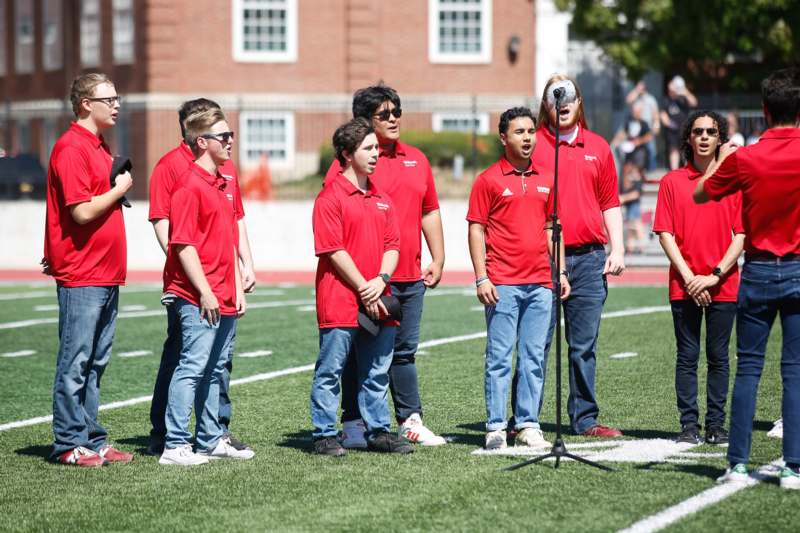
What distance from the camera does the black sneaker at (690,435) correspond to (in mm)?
8422

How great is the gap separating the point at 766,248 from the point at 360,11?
3102 cm

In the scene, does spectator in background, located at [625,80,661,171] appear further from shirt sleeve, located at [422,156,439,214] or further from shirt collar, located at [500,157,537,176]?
shirt collar, located at [500,157,537,176]

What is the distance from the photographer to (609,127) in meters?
27.6

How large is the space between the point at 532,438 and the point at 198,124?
8.56 feet

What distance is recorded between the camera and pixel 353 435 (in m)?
8.48

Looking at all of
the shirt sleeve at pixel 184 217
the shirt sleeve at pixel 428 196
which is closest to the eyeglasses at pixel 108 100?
the shirt sleeve at pixel 184 217

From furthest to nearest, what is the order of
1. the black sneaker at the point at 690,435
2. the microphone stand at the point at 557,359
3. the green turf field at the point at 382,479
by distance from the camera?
the black sneaker at the point at 690,435
the microphone stand at the point at 557,359
the green turf field at the point at 382,479

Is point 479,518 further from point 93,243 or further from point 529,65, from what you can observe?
point 529,65

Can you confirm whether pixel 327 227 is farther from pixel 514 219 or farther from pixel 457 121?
pixel 457 121

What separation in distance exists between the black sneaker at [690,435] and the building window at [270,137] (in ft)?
89.8

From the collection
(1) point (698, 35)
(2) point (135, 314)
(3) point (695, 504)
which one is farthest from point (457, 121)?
(3) point (695, 504)

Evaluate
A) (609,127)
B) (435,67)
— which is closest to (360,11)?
(435,67)

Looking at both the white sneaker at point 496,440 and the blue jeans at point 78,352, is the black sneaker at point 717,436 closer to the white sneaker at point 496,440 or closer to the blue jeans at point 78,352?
the white sneaker at point 496,440

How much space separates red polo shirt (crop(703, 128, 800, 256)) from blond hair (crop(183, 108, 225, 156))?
280 cm
